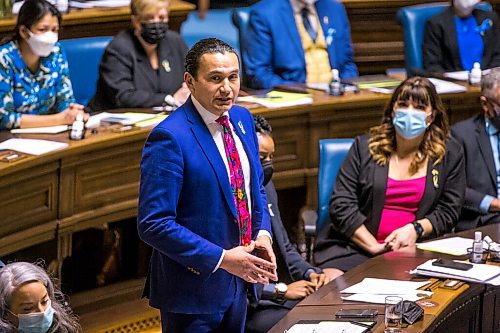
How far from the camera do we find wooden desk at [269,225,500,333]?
3.73 m

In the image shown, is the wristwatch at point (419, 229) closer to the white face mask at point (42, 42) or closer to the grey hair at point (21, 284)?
the white face mask at point (42, 42)

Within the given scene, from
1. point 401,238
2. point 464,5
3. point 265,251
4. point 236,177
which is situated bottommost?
point 401,238

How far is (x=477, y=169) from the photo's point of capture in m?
5.29

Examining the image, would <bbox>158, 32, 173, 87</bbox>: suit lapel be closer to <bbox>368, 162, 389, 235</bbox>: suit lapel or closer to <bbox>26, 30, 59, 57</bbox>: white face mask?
<bbox>26, 30, 59, 57</bbox>: white face mask

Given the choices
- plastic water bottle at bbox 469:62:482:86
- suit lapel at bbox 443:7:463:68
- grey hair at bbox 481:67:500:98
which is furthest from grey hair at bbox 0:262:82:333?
suit lapel at bbox 443:7:463:68

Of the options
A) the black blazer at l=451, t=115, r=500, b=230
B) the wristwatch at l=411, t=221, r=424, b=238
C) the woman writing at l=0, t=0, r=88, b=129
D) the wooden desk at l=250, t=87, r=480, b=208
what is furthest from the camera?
the wooden desk at l=250, t=87, r=480, b=208

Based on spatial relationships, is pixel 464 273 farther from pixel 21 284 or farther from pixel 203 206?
pixel 21 284

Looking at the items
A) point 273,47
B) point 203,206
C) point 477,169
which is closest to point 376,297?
point 203,206

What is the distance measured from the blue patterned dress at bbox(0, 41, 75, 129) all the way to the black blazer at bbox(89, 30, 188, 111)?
0.30 metres

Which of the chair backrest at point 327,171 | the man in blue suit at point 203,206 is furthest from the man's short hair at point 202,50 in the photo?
the chair backrest at point 327,171

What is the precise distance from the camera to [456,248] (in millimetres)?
4512

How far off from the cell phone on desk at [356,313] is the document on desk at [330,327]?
4cm

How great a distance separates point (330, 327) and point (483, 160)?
77.7 inches

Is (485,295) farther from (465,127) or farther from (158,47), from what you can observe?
(158,47)
